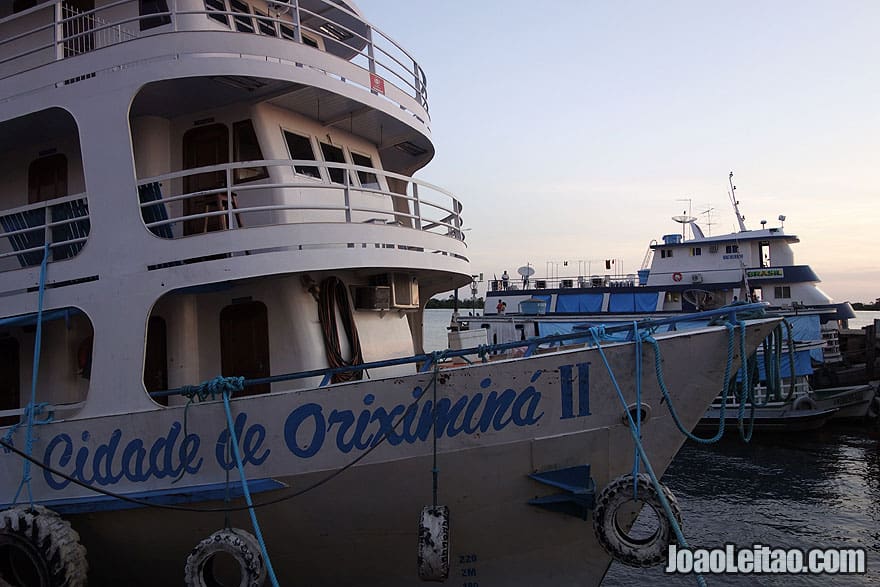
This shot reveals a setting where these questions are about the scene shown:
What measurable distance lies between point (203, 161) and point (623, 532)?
612 centimetres

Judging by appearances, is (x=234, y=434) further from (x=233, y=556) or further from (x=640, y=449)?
(x=640, y=449)

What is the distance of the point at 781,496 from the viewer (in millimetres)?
15570

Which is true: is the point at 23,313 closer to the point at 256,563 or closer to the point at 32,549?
the point at 32,549

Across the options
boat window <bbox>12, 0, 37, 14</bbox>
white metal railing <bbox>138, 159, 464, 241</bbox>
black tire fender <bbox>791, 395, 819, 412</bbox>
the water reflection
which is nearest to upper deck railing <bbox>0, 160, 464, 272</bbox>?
white metal railing <bbox>138, 159, 464, 241</bbox>

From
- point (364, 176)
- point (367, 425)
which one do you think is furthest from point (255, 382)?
point (364, 176)

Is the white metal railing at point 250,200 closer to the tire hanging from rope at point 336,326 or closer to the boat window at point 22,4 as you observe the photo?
the tire hanging from rope at point 336,326

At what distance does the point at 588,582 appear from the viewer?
627 centimetres

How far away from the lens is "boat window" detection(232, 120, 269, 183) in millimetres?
7723

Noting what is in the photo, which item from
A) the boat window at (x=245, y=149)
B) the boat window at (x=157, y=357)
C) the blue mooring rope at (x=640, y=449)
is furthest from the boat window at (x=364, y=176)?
the blue mooring rope at (x=640, y=449)

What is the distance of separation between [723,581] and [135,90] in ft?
37.5

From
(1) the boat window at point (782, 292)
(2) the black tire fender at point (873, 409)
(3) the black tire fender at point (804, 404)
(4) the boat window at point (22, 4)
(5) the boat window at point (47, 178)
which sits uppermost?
(4) the boat window at point (22, 4)

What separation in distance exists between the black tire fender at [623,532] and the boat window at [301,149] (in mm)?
5049

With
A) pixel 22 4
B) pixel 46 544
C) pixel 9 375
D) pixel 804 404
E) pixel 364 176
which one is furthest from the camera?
pixel 804 404

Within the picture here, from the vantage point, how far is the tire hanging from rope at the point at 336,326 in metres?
7.25
